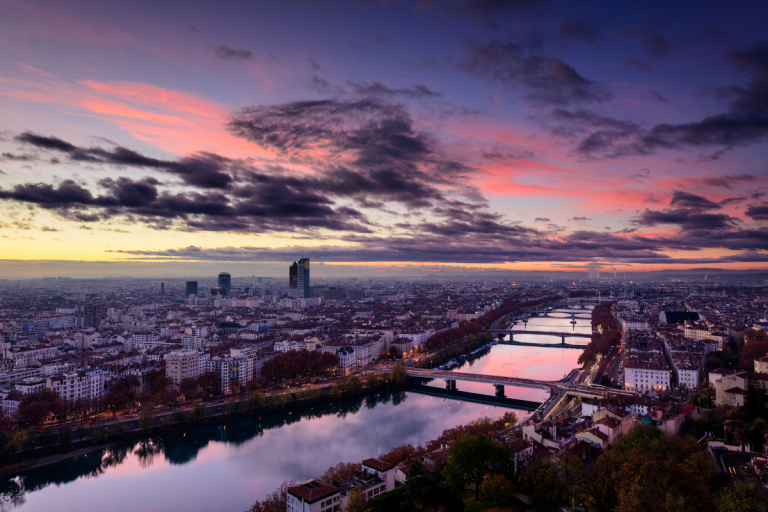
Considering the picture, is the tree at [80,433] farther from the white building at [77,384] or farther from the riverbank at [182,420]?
the white building at [77,384]

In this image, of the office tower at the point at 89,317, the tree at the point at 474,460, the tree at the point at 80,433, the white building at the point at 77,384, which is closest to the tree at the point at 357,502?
the tree at the point at 474,460

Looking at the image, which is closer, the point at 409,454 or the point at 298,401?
the point at 409,454

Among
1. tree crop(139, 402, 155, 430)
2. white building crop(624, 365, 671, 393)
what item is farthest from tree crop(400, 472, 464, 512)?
white building crop(624, 365, 671, 393)

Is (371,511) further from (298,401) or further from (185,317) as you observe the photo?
(185,317)

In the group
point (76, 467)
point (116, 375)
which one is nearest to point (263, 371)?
point (116, 375)

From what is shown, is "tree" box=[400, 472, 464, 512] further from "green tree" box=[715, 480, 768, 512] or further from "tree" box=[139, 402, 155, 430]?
"tree" box=[139, 402, 155, 430]

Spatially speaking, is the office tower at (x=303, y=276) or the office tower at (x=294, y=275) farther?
the office tower at (x=294, y=275)
